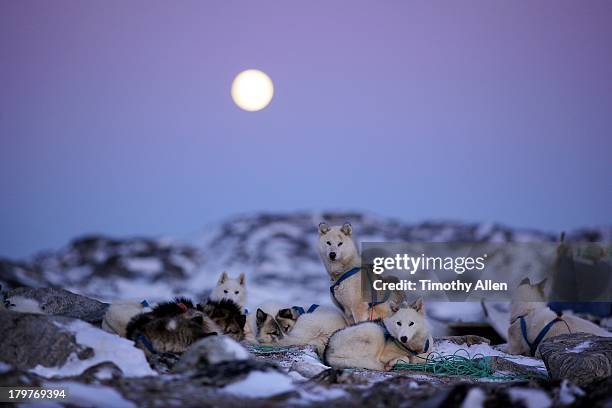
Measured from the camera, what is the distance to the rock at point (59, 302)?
7.98 meters

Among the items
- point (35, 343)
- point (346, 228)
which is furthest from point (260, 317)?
point (35, 343)

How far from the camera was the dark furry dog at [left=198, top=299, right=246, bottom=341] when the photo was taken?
297 inches

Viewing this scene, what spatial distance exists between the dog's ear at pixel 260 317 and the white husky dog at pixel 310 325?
0.53 feet

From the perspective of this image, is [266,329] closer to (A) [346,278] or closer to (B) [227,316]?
(A) [346,278]

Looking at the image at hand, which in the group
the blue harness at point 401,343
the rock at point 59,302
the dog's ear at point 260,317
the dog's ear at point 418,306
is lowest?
the dog's ear at point 260,317

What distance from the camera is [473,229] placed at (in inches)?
1455

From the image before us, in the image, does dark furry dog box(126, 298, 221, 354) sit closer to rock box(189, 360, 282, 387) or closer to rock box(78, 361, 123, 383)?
rock box(78, 361, 123, 383)

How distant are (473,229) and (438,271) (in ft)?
82.9

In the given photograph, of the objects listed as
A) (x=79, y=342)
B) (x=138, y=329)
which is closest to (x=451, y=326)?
(x=138, y=329)

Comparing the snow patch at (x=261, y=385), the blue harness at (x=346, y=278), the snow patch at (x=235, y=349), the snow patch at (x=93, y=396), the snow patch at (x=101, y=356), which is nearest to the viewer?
the snow patch at (x=93, y=396)

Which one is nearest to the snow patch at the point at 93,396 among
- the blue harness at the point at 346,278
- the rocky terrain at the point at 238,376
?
the rocky terrain at the point at 238,376

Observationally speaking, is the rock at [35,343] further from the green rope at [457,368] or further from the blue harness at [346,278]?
the blue harness at [346,278]

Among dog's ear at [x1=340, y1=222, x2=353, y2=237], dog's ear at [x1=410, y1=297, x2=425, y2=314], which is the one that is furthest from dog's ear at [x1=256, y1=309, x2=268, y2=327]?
dog's ear at [x1=410, y1=297, x2=425, y2=314]

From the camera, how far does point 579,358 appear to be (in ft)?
22.2
